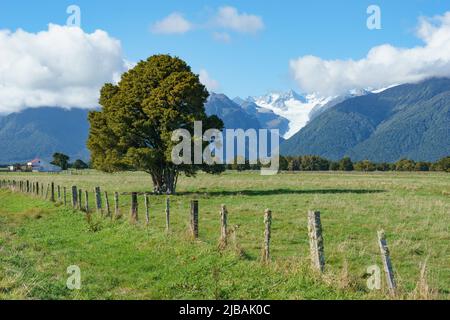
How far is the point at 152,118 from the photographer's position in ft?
145

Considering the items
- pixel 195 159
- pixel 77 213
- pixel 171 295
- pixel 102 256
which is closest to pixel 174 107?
pixel 195 159

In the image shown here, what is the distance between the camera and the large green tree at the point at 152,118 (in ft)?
143

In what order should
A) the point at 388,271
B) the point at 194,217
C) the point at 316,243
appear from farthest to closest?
the point at 194,217
the point at 316,243
the point at 388,271

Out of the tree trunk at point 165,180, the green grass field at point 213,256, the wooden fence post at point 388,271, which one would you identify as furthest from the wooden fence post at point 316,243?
the tree trunk at point 165,180

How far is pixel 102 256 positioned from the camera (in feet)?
56.9

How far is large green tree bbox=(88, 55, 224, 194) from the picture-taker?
4350cm

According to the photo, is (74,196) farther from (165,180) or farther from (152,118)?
(165,180)

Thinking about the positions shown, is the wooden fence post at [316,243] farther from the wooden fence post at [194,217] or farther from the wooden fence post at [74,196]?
the wooden fence post at [74,196]

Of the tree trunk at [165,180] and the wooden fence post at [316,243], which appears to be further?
the tree trunk at [165,180]

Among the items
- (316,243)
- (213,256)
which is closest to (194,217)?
(213,256)

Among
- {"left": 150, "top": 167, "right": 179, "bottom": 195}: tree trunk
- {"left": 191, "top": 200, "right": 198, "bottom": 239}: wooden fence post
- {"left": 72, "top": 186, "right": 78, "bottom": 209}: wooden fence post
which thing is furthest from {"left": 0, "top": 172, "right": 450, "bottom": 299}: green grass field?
{"left": 150, "top": 167, "right": 179, "bottom": 195}: tree trunk
